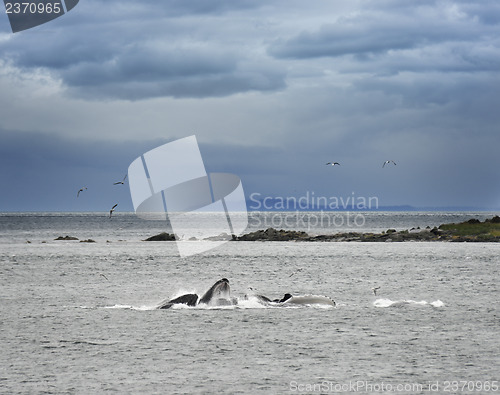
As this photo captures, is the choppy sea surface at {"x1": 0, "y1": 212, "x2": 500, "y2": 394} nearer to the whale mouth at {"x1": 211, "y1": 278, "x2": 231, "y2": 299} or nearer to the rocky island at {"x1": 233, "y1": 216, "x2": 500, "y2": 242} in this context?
the whale mouth at {"x1": 211, "y1": 278, "x2": 231, "y2": 299}

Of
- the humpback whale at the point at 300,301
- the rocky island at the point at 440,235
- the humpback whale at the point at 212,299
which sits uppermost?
the humpback whale at the point at 212,299

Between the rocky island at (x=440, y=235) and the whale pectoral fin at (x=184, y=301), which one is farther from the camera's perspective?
the rocky island at (x=440, y=235)

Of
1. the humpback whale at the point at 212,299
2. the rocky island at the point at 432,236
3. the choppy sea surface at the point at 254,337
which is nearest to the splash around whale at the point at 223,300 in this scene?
the humpback whale at the point at 212,299

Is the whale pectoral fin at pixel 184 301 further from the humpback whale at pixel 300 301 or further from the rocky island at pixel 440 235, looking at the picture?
the rocky island at pixel 440 235

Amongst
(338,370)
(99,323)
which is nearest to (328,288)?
(99,323)

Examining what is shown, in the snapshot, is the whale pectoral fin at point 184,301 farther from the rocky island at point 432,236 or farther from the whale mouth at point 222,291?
the rocky island at point 432,236

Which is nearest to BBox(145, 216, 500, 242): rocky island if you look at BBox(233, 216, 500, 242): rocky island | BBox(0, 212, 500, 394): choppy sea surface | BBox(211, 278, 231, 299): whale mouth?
BBox(233, 216, 500, 242): rocky island

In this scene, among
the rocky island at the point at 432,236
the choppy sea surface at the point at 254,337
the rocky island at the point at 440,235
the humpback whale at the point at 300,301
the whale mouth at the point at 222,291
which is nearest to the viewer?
the choppy sea surface at the point at 254,337

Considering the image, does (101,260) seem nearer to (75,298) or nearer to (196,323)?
(75,298)

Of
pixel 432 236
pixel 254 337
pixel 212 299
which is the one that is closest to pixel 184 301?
pixel 212 299

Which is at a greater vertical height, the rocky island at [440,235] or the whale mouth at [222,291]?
the whale mouth at [222,291]

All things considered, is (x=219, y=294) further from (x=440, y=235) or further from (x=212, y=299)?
(x=440, y=235)

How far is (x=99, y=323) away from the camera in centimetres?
2477

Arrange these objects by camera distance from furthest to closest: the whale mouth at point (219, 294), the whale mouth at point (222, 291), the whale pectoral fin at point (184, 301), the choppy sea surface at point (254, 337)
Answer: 1. the whale mouth at point (222, 291)
2. the whale mouth at point (219, 294)
3. the whale pectoral fin at point (184, 301)
4. the choppy sea surface at point (254, 337)
